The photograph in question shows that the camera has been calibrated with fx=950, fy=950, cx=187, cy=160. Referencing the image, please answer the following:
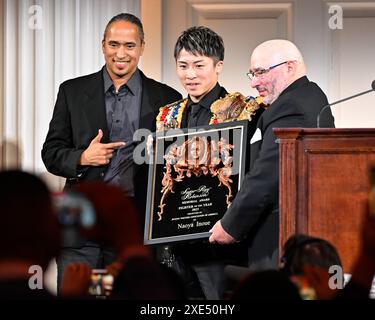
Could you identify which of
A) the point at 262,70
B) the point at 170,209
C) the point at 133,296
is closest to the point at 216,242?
the point at 170,209

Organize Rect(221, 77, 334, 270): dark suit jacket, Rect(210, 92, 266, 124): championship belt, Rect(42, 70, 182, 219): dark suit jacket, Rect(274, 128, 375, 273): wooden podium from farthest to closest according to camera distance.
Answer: Rect(42, 70, 182, 219): dark suit jacket, Rect(210, 92, 266, 124): championship belt, Rect(221, 77, 334, 270): dark suit jacket, Rect(274, 128, 375, 273): wooden podium

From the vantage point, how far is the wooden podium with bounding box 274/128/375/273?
2.23 metres

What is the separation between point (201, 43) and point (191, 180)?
1.58ft

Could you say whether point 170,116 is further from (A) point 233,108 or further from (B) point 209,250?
(B) point 209,250

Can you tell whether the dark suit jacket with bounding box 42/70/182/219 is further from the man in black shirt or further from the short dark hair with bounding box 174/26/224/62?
the short dark hair with bounding box 174/26/224/62

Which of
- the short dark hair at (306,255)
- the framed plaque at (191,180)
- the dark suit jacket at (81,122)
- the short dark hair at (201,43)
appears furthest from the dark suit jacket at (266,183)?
the short dark hair at (306,255)

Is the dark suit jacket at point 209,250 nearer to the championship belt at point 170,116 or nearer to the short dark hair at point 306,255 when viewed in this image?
the championship belt at point 170,116

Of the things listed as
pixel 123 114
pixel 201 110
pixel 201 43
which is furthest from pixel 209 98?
pixel 123 114

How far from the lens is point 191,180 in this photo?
2.94 m

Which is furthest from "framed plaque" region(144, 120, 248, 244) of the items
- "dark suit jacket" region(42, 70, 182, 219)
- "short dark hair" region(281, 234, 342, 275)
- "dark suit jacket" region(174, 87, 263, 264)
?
"short dark hair" region(281, 234, 342, 275)

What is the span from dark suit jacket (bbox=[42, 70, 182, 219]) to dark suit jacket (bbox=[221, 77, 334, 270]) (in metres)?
0.59

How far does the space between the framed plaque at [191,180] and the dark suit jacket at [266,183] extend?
143mm

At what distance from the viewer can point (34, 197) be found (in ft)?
2.75

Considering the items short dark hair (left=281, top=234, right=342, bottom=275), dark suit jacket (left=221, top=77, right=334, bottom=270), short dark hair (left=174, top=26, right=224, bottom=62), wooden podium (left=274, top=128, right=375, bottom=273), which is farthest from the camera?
short dark hair (left=174, top=26, right=224, bottom=62)
